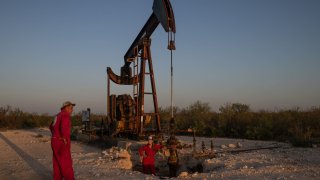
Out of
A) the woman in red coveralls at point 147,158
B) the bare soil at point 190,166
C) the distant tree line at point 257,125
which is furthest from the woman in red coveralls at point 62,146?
the distant tree line at point 257,125

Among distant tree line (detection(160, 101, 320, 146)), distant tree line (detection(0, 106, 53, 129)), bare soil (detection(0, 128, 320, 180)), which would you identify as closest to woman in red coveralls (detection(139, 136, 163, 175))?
bare soil (detection(0, 128, 320, 180))

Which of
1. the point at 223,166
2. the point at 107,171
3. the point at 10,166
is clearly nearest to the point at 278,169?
the point at 223,166

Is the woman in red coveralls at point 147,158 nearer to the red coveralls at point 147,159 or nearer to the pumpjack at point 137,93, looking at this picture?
the red coveralls at point 147,159

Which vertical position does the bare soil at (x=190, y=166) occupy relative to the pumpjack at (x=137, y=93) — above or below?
below

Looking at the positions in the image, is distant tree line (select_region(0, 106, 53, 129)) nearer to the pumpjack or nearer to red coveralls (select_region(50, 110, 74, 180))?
the pumpjack

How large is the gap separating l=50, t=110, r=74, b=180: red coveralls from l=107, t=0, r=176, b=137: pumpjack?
262 inches

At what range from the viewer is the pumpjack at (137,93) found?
50.0 feet

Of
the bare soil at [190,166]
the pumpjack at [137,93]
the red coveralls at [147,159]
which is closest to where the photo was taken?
the bare soil at [190,166]

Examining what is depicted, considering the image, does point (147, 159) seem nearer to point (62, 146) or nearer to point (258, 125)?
point (62, 146)

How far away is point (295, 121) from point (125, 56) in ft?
35.7

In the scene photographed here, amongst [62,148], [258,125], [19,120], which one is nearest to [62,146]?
[62,148]

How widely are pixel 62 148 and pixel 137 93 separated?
8979 mm

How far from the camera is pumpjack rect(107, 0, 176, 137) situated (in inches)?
600

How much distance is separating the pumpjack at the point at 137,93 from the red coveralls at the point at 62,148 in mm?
6649
